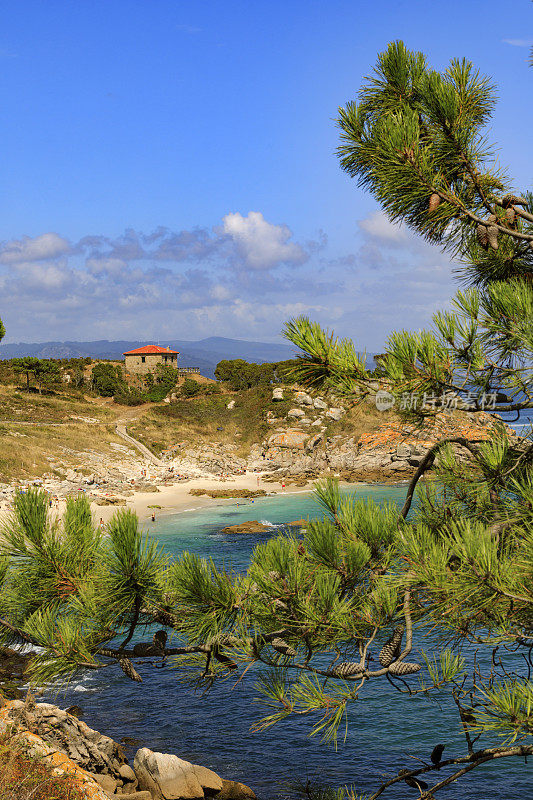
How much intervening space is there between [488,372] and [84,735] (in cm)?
1013

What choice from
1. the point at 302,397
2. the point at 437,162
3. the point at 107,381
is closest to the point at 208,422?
the point at 107,381

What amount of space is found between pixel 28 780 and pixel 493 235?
765 cm

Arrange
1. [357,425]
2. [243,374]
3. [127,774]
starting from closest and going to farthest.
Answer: [127,774] < [357,425] < [243,374]

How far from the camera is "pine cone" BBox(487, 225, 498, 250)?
374 centimetres

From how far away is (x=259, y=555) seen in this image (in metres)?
3.38

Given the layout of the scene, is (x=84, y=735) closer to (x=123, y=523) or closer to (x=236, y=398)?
(x=123, y=523)

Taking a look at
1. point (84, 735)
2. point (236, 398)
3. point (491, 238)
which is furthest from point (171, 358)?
point (491, 238)

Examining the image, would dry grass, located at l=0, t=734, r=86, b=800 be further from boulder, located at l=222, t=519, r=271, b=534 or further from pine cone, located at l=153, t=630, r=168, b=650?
boulder, located at l=222, t=519, r=271, b=534

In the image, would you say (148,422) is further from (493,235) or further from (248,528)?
(493,235)

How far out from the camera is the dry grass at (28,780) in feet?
21.8

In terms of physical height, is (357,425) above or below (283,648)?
below

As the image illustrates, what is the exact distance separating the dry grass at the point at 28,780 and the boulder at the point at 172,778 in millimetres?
2541

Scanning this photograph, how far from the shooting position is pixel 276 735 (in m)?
12.3

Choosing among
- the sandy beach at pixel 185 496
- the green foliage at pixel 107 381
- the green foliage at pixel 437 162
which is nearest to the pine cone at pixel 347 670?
the green foliage at pixel 437 162
